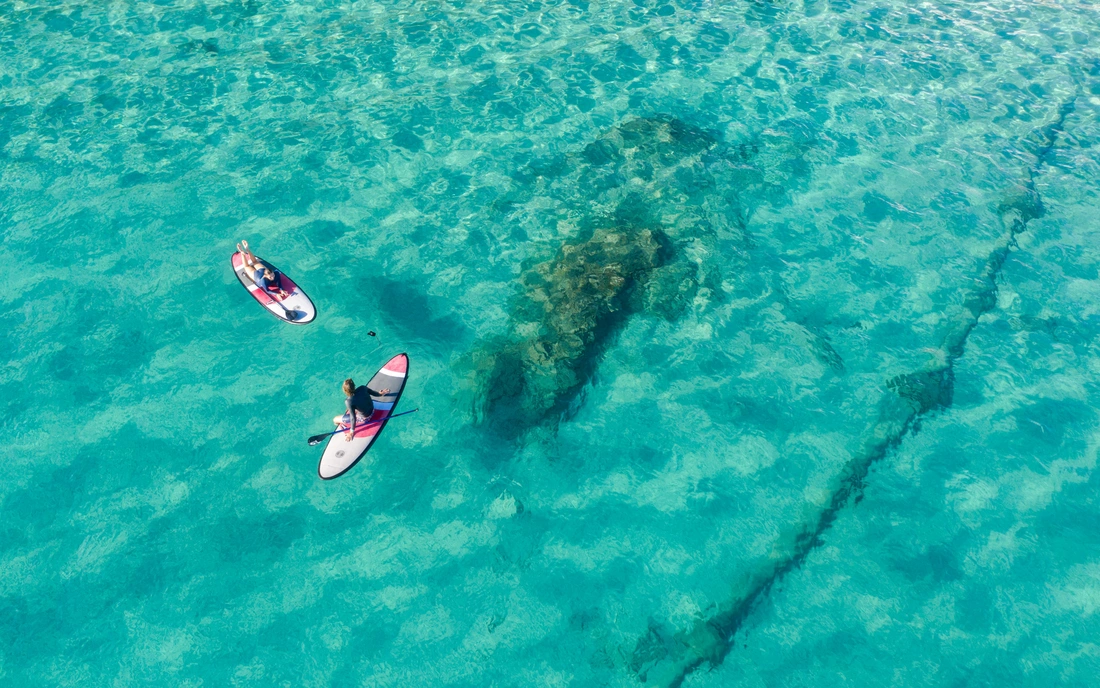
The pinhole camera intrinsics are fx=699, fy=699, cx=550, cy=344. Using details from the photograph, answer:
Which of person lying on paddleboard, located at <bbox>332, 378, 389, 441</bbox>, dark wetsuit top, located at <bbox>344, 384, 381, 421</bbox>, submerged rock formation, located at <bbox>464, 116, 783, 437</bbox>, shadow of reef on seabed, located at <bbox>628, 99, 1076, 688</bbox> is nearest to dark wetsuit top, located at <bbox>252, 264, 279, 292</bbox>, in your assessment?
person lying on paddleboard, located at <bbox>332, 378, 389, 441</bbox>

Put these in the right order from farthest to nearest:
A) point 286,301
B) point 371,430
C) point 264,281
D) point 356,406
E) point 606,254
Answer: point 606,254
point 286,301
point 264,281
point 371,430
point 356,406

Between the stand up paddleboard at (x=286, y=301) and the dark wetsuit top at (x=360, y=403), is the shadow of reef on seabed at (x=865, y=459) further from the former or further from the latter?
the stand up paddleboard at (x=286, y=301)

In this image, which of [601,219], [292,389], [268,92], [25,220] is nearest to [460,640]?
[292,389]

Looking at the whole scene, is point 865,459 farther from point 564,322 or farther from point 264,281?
point 264,281

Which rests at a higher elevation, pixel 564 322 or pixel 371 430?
pixel 564 322

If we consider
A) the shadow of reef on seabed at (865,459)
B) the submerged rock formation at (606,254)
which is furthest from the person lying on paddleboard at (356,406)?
the shadow of reef on seabed at (865,459)

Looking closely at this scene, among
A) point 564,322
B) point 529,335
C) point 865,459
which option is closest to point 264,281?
point 529,335

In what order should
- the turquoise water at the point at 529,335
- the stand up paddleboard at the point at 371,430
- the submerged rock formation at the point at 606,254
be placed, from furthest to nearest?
the submerged rock formation at the point at 606,254, the stand up paddleboard at the point at 371,430, the turquoise water at the point at 529,335
